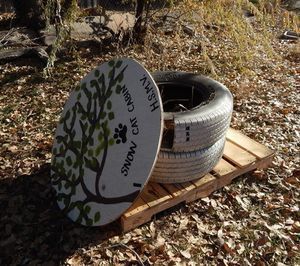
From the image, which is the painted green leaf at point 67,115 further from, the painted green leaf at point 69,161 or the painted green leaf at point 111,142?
the painted green leaf at point 111,142

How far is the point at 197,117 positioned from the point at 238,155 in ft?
3.21

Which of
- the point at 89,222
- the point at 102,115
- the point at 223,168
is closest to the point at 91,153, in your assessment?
the point at 102,115

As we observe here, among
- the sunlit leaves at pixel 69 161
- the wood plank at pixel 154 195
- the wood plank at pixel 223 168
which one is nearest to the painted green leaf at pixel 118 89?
the sunlit leaves at pixel 69 161

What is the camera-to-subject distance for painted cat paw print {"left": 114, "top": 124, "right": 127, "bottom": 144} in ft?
9.81

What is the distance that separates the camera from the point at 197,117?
3111 millimetres

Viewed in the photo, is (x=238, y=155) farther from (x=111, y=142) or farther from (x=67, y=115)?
(x=67, y=115)

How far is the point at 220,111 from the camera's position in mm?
3268

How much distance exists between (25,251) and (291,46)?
21.0ft

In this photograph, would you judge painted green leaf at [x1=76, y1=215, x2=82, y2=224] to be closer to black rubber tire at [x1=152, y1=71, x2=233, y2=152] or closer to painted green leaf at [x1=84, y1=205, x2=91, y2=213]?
painted green leaf at [x1=84, y1=205, x2=91, y2=213]

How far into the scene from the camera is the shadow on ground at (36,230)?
3035 millimetres

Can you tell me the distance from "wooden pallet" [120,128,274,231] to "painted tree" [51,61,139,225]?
31cm

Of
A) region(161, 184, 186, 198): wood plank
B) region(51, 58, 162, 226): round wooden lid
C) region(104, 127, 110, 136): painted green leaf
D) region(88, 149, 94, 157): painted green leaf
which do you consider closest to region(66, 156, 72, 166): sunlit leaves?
region(51, 58, 162, 226): round wooden lid

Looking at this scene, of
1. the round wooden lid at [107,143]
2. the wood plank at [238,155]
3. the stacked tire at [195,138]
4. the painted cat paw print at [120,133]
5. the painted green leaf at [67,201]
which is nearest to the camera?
the round wooden lid at [107,143]

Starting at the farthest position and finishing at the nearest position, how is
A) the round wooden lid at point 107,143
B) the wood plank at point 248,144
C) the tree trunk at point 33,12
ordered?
the tree trunk at point 33,12 < the wood plank at point 248,144 < the round wooden lid at point 107,143
